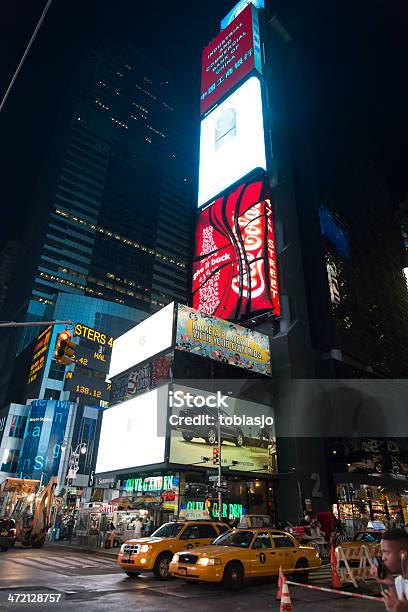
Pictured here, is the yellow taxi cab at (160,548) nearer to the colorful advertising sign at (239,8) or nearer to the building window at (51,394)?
the colorful advertising sign at (239,8)

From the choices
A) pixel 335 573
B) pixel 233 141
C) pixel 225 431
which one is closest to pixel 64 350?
pixel 335 573

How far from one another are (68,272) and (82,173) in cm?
3932

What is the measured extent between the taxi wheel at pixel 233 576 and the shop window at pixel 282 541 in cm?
184

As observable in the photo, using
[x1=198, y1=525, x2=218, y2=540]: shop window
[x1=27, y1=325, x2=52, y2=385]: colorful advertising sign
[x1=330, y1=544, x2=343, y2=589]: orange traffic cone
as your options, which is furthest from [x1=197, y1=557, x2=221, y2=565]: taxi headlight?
[x1=27, y1=325, x2=52, y2=385]: colorful advertising sign

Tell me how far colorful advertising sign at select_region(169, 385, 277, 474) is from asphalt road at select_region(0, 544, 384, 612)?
66.0ft

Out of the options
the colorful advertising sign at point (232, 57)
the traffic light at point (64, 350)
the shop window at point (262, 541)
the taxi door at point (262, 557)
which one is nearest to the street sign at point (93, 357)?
the colorful advertising sign at point (232, 57)

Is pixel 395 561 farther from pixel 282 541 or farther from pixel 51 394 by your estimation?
pixel 51 394

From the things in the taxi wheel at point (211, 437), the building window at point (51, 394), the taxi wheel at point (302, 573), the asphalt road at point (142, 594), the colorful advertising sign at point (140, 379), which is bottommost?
the asphalt road at point (142, 594)

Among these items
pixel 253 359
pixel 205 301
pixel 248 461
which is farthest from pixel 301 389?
pixel 205 301

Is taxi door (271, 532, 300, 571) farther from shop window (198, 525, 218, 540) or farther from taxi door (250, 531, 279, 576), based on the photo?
shop window (198, 525, 218, 540)

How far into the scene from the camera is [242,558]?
12.5 meters

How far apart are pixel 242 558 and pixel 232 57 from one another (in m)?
69.0

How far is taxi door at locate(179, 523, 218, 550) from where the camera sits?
48.7 ft

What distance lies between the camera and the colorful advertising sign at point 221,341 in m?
39.9
